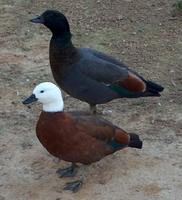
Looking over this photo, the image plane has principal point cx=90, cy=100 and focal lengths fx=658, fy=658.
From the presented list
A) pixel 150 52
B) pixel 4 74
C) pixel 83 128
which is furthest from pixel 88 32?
pixel 83 128

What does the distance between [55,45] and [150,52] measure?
1.72 meters

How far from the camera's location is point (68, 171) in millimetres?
5652

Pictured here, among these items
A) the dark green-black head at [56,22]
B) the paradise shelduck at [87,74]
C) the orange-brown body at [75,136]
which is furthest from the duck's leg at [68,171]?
the dark green-black head at [56,22]

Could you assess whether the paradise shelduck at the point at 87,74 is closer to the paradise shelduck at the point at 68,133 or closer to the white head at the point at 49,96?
the paradise shelduck at the point at 68,133

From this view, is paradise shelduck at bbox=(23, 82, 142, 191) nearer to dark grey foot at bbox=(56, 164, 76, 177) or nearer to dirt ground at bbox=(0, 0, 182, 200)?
dark grey foot at bbox=(56, 164, 76, 177)

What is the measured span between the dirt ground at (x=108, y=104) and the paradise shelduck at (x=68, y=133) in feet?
0.96

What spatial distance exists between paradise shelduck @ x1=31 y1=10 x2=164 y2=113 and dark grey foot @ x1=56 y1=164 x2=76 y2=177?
0.89 m

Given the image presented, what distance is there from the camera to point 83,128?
5.36 m

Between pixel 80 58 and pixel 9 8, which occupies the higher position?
pixel 80 58

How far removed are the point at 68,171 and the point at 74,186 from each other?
10.3 inches

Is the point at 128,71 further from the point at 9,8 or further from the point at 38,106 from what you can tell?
the point at 9,8

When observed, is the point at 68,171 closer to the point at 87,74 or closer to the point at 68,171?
the point at 68,171

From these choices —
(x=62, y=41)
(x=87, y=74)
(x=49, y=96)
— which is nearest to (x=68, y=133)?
(x=49, y=96)

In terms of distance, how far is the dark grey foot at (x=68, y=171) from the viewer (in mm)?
5617
